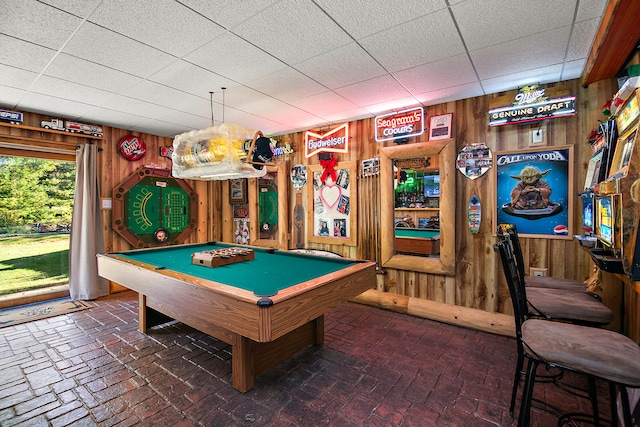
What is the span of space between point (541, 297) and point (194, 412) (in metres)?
2.67

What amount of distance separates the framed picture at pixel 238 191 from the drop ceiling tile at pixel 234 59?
331cm

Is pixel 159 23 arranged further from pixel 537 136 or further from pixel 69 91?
pixel 537 136

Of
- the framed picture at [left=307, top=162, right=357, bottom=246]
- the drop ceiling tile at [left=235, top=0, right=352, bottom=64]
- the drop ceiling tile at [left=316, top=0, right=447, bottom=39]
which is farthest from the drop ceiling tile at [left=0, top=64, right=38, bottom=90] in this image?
the framed picture at [left=307, top=162, right=357, bottom=246]

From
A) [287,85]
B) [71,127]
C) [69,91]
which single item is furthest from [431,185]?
[71,127]

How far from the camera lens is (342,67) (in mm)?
2842

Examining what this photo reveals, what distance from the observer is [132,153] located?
5254mm

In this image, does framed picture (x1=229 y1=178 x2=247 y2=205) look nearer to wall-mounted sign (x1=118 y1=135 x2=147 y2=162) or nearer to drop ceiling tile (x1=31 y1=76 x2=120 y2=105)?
wall-mounted sign (x1=118 y1=135 x2=147 y2=162)

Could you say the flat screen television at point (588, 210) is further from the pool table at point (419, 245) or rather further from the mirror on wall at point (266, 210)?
the mirror on wall at point (266, 210)

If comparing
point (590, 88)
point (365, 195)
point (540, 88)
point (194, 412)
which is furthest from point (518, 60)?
point (194, 412)

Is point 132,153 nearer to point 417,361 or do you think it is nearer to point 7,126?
point 7,126

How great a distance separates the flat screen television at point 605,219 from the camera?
184cm

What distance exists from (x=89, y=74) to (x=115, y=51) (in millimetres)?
711

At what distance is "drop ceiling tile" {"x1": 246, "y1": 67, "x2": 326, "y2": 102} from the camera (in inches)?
118

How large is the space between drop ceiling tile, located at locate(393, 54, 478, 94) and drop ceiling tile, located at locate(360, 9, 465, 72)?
0.12 m
